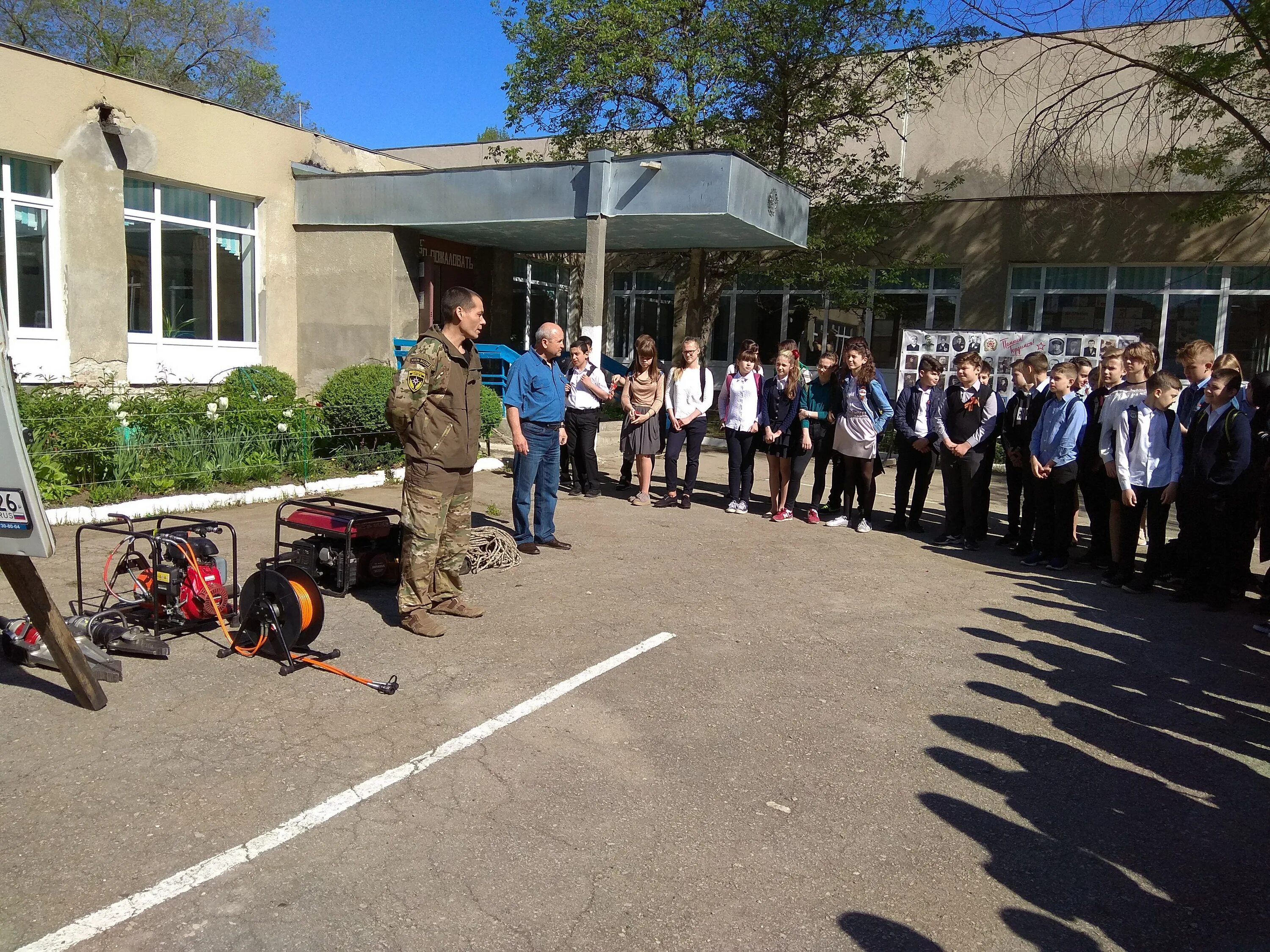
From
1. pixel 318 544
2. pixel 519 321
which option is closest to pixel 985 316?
pixel 519 321

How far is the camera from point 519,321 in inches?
789

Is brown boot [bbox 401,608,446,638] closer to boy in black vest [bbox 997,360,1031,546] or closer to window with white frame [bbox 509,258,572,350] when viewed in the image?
boy in black vest [bbox 997,360,1031,546]

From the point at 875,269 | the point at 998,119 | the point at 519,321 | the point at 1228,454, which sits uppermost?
the point at 998,119

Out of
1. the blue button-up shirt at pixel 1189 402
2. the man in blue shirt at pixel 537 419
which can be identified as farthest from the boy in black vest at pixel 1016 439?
the man in blue shirt at pixel 537 419

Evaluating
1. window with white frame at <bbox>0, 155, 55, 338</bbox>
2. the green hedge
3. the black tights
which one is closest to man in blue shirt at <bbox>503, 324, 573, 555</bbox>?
the green hedge

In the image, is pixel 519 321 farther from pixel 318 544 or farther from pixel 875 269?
pixel 318 544

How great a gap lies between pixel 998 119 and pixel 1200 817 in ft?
69.4

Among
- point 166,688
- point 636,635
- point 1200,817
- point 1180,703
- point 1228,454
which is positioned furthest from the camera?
point 1228,454

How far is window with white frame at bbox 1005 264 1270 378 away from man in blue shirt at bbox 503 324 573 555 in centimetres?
1590

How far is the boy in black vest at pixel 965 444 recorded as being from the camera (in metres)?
8.90

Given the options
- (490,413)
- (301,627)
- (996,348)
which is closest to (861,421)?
(490,413)

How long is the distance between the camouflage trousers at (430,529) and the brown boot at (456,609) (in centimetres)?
12

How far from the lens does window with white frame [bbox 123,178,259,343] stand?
13.3 m

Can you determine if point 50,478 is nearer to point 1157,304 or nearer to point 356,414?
point 356,414
